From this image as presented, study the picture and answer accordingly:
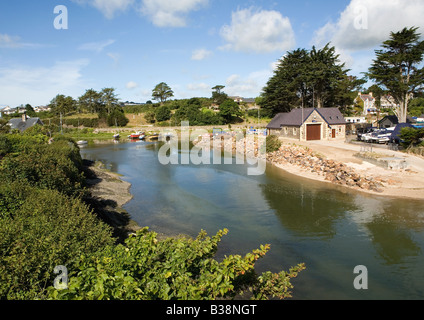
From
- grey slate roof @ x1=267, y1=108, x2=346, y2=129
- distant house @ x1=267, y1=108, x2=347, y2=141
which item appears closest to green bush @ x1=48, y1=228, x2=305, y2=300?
distant house @ x1=267, y1=108, x2=347, y2=141

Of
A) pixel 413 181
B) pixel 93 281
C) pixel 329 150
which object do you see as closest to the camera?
pixel 93 281

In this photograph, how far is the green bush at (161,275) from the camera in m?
5.68

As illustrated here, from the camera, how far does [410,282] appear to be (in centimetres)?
1226

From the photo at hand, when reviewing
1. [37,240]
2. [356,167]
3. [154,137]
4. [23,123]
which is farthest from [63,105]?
[37,240]

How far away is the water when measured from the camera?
496 inches

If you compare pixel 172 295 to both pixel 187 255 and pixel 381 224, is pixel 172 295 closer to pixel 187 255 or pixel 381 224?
pixel 187 255

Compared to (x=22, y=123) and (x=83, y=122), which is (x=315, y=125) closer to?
(x=22, y=123)

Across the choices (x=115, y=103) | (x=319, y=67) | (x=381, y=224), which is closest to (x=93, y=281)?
(x=381, y=224)

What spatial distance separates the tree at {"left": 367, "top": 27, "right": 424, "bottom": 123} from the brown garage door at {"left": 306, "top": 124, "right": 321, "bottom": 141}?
33.6ft

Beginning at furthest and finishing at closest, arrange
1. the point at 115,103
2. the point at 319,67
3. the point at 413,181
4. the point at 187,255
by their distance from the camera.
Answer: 1. the point at 115,103
2. the point at 319,67
3. the point at 413,181
4. the point at 187,255

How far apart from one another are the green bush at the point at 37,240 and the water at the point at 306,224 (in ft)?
23.3

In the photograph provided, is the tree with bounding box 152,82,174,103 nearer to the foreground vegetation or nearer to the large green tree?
the large green tree

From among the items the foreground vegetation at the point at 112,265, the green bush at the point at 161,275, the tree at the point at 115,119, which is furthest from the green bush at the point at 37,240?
the tree at the point at 115,119
